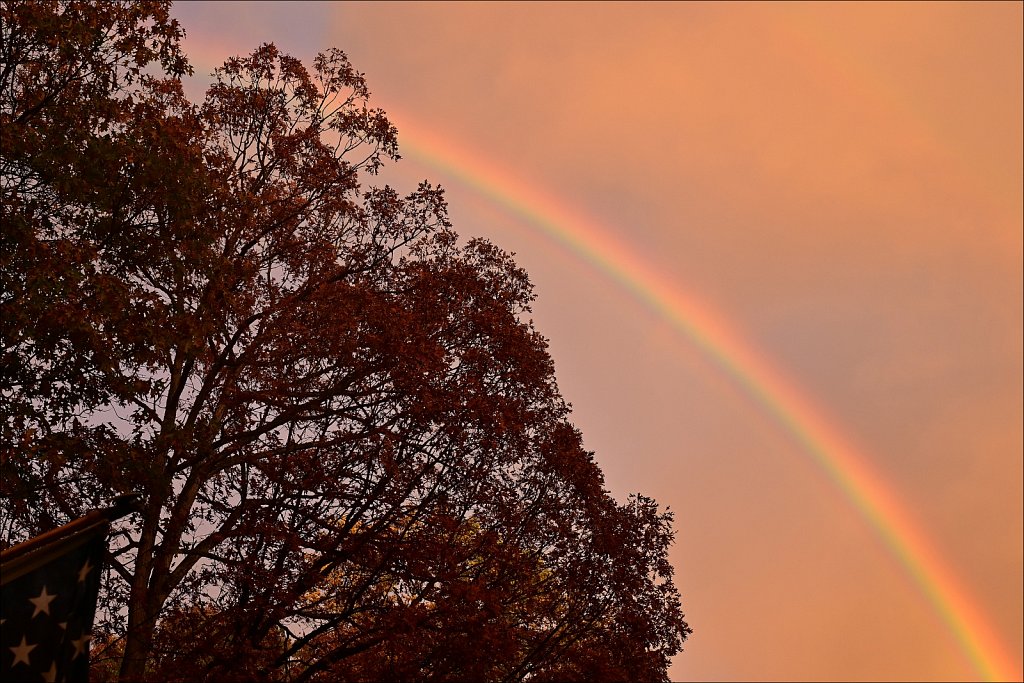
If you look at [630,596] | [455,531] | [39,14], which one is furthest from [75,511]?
[630,596]

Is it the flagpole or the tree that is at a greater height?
the tree

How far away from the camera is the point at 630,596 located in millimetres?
17609

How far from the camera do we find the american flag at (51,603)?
24.1 feet

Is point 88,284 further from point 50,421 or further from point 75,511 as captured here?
point 75,511

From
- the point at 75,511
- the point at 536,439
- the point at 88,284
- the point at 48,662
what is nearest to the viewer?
the point at 48,662

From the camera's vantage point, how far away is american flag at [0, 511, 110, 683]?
7355mm

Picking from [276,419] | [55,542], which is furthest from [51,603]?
[276,419]

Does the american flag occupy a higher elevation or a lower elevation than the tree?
lower

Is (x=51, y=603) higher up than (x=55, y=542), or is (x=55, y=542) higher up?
(x=55, y=542)

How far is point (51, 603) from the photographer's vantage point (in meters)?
7.59

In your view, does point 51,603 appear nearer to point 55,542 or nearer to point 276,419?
point 55,542

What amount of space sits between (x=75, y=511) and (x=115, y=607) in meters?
1.64

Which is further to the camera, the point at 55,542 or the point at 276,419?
the point at 276,419

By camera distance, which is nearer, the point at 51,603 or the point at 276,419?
the point at 51,603
